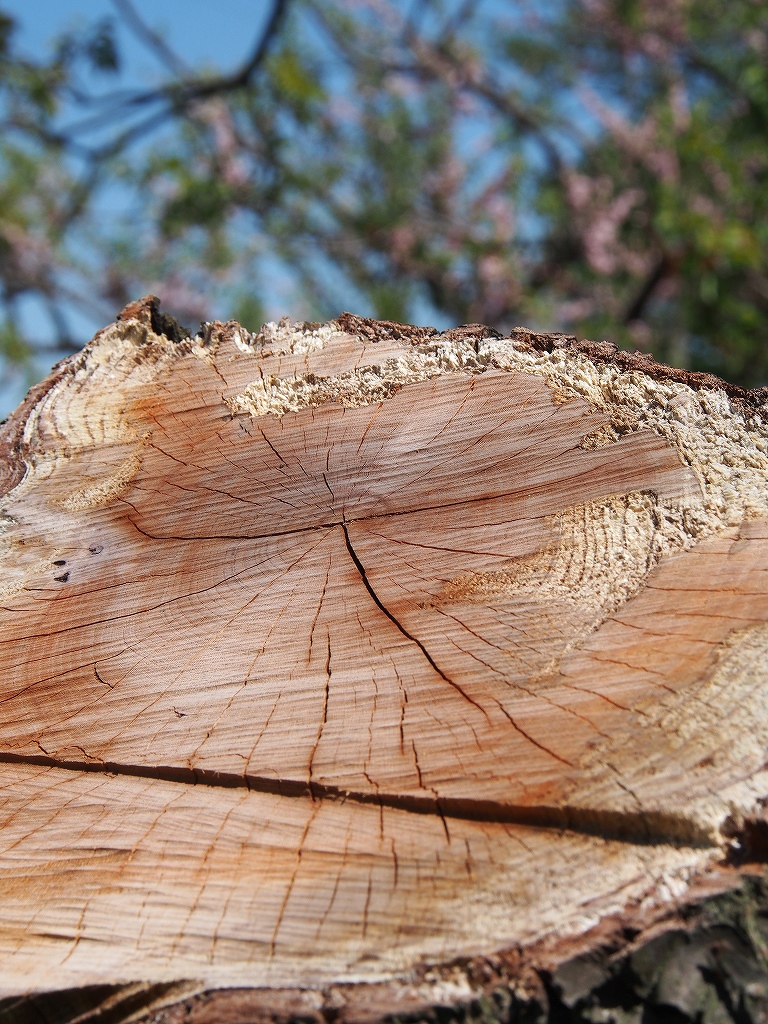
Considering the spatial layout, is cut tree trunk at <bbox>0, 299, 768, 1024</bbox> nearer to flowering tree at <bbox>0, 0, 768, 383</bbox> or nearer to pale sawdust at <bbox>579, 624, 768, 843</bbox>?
pale sawdust at <bbox>579, 624, 768, 843</bbox>

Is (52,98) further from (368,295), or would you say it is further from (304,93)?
(368,295)

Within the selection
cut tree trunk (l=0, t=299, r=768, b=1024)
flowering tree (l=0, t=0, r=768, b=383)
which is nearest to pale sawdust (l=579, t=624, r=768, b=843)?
cut tree trunk (l=0, t=299, r=768, b=1024)

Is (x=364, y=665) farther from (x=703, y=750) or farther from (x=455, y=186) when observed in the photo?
(x=455, y=186)

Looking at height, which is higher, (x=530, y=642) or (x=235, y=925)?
(x=530, y=642)

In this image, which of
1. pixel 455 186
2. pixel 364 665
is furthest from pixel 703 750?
pixel 455 186

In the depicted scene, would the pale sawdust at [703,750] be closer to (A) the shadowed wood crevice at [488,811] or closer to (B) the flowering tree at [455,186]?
(A) the shadowed wood crevice at [488,811]

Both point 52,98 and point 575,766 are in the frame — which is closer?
point 575,766

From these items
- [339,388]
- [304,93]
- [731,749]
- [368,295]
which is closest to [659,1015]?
[731,749]

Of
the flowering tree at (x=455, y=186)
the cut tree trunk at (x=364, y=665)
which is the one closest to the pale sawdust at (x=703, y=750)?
the cut tree trunk at (x=364, y=665)

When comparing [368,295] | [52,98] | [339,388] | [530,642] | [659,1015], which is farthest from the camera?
[368,295]

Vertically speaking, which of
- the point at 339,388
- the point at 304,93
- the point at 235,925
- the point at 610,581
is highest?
the point at 304,93
